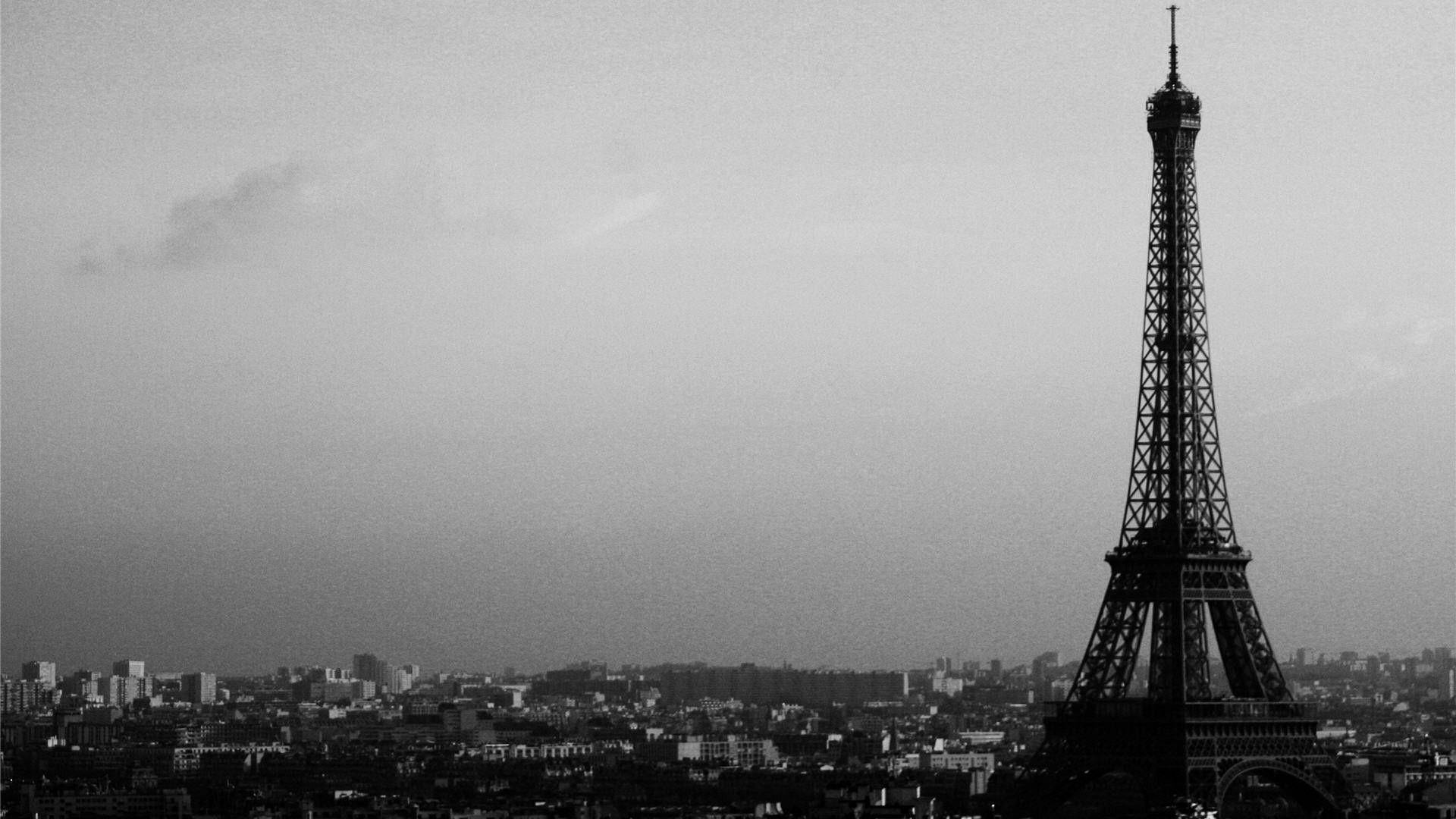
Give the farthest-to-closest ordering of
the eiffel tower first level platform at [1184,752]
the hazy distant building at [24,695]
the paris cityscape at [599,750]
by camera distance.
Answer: the hazy distant building at [24,695], the paris cityscape at [599,750], the eiffel tower first level platform at [1184,752]

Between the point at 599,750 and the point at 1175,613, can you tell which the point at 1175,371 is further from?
the point at 599,750

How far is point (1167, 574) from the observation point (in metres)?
64.1

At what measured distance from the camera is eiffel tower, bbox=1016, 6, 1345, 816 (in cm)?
6347

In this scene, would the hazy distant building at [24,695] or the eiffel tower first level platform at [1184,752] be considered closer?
the eiffel tower first level platform at [1184,752]

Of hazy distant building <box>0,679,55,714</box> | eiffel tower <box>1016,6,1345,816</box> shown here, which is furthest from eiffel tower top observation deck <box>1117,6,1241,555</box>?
hazy distant building <box>0,679,55,714</box>

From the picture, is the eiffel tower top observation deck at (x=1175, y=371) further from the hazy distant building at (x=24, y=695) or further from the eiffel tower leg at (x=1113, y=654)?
Result: the hazy distant building at (x=24, y=695)

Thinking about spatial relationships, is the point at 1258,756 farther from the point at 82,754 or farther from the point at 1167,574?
the point at 82,754

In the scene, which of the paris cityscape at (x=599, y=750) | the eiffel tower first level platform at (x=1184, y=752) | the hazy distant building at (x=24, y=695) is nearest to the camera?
the eiffel tower first level platform at (x=1184, y=752)

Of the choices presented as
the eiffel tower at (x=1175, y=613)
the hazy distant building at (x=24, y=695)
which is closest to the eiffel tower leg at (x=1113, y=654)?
the eiffel tower at (x=1175, y=613)

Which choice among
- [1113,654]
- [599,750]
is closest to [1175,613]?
[1113,654]

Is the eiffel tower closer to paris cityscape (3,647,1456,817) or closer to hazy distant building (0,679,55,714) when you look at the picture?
paris cityscape (3,647,1456,817)

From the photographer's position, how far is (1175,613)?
64062mm

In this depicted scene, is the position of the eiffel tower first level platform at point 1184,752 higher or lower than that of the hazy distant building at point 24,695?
lower

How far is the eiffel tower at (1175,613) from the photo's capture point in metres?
63.5
